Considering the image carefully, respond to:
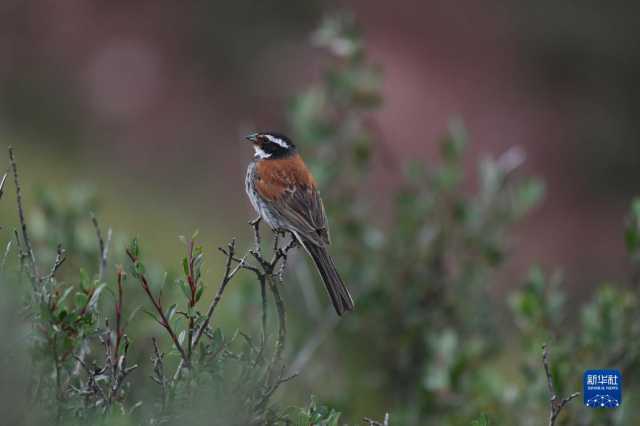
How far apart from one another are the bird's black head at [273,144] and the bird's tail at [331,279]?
930 millimetres

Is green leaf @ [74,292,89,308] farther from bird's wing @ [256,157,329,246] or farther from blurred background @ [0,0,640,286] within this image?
blurred background @ [0,0,640,286]

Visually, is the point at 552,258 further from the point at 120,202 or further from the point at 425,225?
the point at 425,225

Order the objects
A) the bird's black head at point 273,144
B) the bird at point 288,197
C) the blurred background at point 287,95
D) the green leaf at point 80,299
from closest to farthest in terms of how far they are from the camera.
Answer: the green leaf at point 80,299, the bird at point 288,197, the bird's black head at point 273,144, the blurred background at point 287,95

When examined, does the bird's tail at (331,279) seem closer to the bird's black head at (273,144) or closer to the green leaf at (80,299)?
the bird's black head at (273,144)

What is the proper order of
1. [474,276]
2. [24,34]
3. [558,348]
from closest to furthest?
[558,348] < [474,276] < [24,34]

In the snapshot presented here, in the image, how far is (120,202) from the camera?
12.5m

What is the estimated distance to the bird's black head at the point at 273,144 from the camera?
20.1ft

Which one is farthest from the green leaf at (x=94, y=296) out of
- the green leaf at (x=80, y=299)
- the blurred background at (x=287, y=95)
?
the blurred background at (x=287, y=95)

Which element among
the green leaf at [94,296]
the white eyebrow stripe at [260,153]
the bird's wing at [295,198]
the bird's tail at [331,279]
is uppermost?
the white eyebrow stripe at [260,153]

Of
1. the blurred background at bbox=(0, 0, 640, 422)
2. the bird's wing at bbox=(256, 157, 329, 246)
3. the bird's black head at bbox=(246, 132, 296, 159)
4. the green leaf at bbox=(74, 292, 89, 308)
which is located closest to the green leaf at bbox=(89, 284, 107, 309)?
the green leaf at bbox=(74, 292, 89, 308)

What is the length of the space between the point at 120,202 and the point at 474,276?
665 centimetres

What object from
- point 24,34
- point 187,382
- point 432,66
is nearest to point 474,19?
point 432,66

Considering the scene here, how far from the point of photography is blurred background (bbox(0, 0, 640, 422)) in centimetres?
1293

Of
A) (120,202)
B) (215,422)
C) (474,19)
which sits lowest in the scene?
(215,422)
